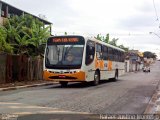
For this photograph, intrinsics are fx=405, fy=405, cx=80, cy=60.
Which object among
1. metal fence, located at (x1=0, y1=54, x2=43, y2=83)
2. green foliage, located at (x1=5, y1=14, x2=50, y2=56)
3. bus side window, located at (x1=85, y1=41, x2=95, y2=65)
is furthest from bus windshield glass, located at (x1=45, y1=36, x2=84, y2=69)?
green foliage, located at (x1=5, y1=14, x2=50, y2=56)

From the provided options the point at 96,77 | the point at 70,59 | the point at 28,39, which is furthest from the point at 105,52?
the point at 28,39

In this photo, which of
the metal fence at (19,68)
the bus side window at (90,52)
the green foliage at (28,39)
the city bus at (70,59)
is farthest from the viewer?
the green foliage at (28,39)

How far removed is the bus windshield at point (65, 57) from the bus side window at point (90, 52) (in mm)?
529

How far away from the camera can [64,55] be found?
23656 mm

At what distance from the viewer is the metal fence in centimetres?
2566

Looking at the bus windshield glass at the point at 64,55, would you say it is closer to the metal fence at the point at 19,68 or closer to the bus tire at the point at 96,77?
the bus tire at the point at 96,77

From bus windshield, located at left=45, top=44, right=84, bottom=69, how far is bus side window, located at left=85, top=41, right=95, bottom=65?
1.73 feet

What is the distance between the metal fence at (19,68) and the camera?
25.7 m

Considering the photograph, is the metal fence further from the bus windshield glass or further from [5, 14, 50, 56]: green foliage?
the bus windshield glass

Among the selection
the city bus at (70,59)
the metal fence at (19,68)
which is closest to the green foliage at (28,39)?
the metal fence at (19,68)

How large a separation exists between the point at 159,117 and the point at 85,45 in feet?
42.2

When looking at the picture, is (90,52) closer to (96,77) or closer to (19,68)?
(96,77)

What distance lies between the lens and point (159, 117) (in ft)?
37.8

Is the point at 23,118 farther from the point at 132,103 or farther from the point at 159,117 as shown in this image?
the point at 132,103
